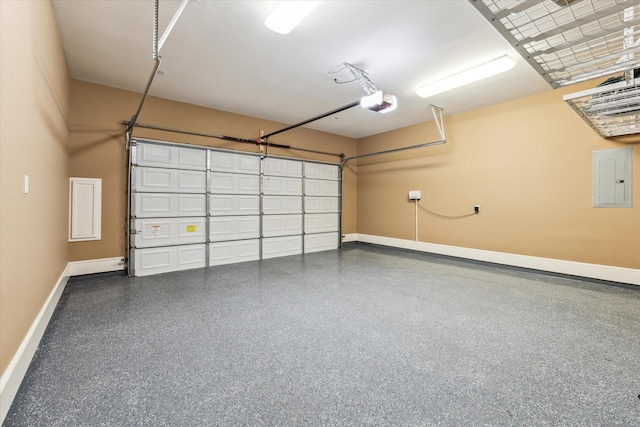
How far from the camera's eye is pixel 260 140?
5.72 m

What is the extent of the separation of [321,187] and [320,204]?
1.46 feet

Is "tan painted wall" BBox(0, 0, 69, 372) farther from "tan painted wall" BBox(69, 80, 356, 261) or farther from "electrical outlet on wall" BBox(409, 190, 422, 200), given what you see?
"electrical outlet on wall" BBox(409, 190, 422, 200)

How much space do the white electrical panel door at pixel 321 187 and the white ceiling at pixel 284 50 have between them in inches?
86.0

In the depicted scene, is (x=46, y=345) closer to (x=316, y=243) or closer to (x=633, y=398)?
(x=633, y=398)

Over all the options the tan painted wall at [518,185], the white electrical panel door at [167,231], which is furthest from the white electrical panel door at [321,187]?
the white electrical panel door at [167,231]

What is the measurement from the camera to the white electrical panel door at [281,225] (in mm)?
5845

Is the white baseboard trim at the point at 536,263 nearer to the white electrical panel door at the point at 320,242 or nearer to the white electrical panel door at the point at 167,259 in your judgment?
the white electrical panel door at the point at 320,242

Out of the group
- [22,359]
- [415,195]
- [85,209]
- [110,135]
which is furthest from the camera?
[415,195]

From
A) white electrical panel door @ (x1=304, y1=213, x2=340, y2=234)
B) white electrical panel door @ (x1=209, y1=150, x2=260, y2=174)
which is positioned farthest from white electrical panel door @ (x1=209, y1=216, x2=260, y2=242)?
white electrical panel door @ (x1=304, y1=213, x2=340, y2=234)

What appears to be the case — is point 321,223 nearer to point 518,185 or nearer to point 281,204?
point 281,204

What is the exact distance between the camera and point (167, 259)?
457cm

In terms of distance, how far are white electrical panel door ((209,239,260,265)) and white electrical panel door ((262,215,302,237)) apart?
1.16 ft

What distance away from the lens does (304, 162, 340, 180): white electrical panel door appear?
661 cm

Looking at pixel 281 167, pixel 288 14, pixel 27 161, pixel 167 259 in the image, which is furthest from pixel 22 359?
pixel 281 167
